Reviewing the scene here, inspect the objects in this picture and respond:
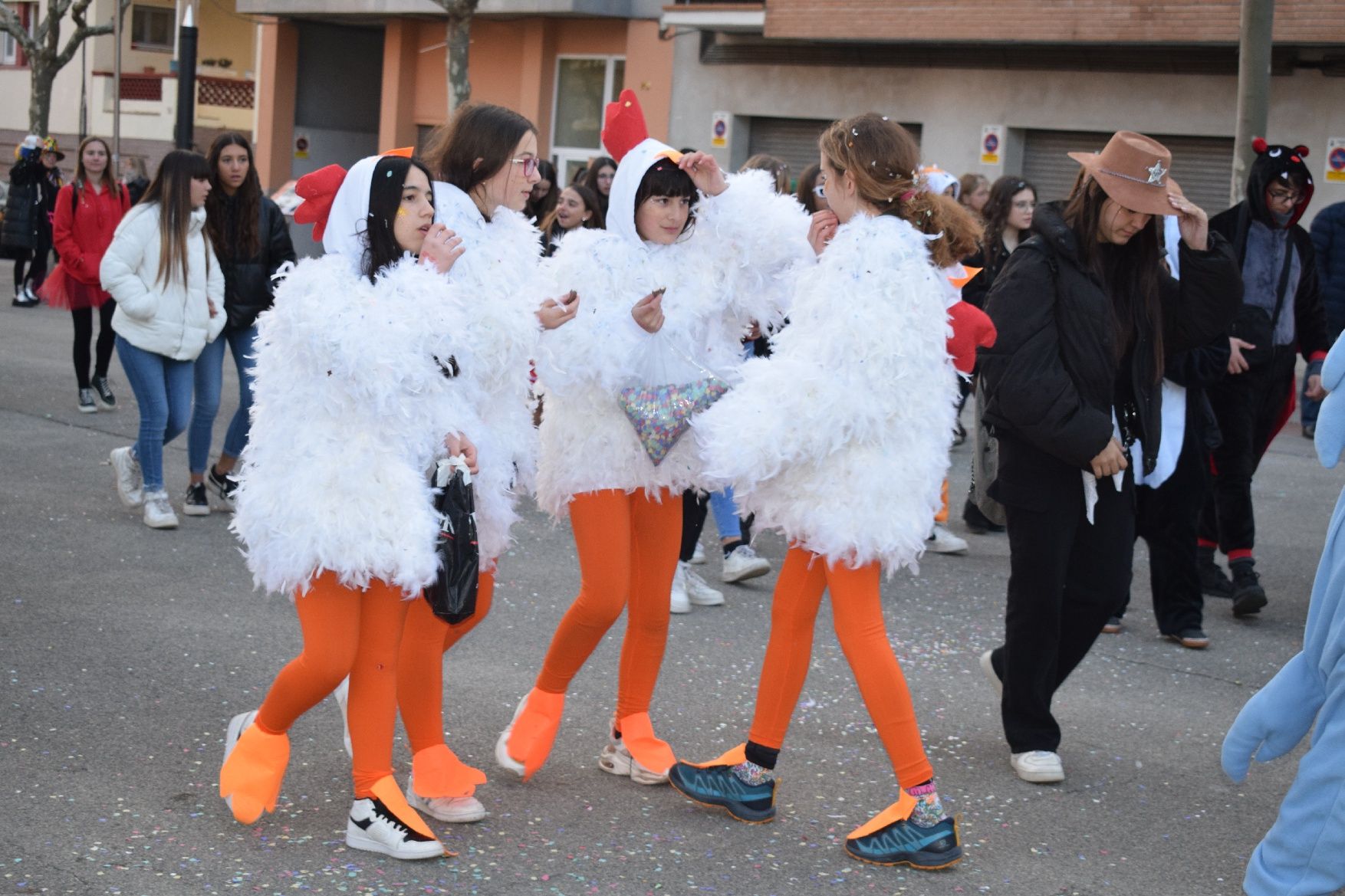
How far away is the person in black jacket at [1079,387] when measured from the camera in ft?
14.3

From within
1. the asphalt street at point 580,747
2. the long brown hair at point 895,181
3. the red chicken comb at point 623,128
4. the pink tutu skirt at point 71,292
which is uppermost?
the red chicken comb at point 623,128

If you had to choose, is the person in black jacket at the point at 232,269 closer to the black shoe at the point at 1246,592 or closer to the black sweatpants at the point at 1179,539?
the black sweatpants at the point at 1179,539

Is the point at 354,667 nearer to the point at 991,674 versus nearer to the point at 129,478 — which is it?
the point at 991,674

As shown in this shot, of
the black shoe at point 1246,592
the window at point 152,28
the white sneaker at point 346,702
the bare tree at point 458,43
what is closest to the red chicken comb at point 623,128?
the white sneaker at point 346,702

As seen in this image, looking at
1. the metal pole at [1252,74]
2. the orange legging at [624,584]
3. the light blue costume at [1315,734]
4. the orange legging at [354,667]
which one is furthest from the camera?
the metal pole at [1252,74]

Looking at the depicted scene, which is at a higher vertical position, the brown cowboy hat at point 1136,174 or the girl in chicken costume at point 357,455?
the brown cowboy hat at point 1136,174

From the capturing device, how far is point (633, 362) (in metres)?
4.27

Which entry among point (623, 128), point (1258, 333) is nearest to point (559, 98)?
point (1258, 333)

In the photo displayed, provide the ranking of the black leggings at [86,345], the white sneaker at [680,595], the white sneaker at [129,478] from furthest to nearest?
the black leggings at [86,345] → the white sneaker at [129,478] → the white sneaker at [680,595]

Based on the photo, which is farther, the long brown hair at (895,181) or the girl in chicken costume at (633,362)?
the girl in chicken costume at (633,362)

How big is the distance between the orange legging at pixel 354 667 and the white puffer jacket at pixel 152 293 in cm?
388

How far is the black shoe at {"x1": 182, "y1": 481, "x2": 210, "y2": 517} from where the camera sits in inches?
303

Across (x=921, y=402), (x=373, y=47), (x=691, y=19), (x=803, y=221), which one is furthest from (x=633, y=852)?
(x=373, y=47)

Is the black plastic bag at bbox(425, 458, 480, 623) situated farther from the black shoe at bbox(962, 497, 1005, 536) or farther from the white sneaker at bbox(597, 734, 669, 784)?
the black shoe at bbox(962, 497, 1005, 536)
